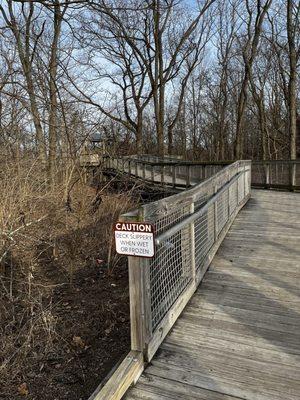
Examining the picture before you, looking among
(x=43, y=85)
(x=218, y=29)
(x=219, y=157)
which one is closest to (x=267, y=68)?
(x=218, y=29)

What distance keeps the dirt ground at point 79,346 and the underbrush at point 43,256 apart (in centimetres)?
2

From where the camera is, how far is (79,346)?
4492mm

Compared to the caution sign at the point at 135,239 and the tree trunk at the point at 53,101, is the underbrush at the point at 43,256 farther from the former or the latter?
the caution sign at the point at 135,239

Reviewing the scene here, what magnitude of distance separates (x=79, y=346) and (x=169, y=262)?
1.48 m

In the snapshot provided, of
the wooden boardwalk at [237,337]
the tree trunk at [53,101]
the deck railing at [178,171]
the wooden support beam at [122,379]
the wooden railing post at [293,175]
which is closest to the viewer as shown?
the wooden support beam at [122,379]

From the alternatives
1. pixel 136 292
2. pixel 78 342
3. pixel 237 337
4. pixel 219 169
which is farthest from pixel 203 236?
pixel 219 169

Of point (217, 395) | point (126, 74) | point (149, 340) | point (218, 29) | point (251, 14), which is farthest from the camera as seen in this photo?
point (218, 29)

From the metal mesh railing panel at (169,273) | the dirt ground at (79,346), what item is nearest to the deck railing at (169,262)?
the metal mesh railing panel at (169,273)

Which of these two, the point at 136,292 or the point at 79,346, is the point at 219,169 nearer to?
the point at 79,346

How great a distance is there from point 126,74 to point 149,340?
29396 millimetres

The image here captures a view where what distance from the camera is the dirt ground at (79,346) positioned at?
3.80 metres

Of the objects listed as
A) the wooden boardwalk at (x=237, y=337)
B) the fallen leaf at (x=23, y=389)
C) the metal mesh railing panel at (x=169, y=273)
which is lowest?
the fallen leaf at (x=23, y=389)

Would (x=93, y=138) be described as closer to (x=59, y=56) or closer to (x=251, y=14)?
(x=59, y=56)

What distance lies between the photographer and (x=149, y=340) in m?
3.43
